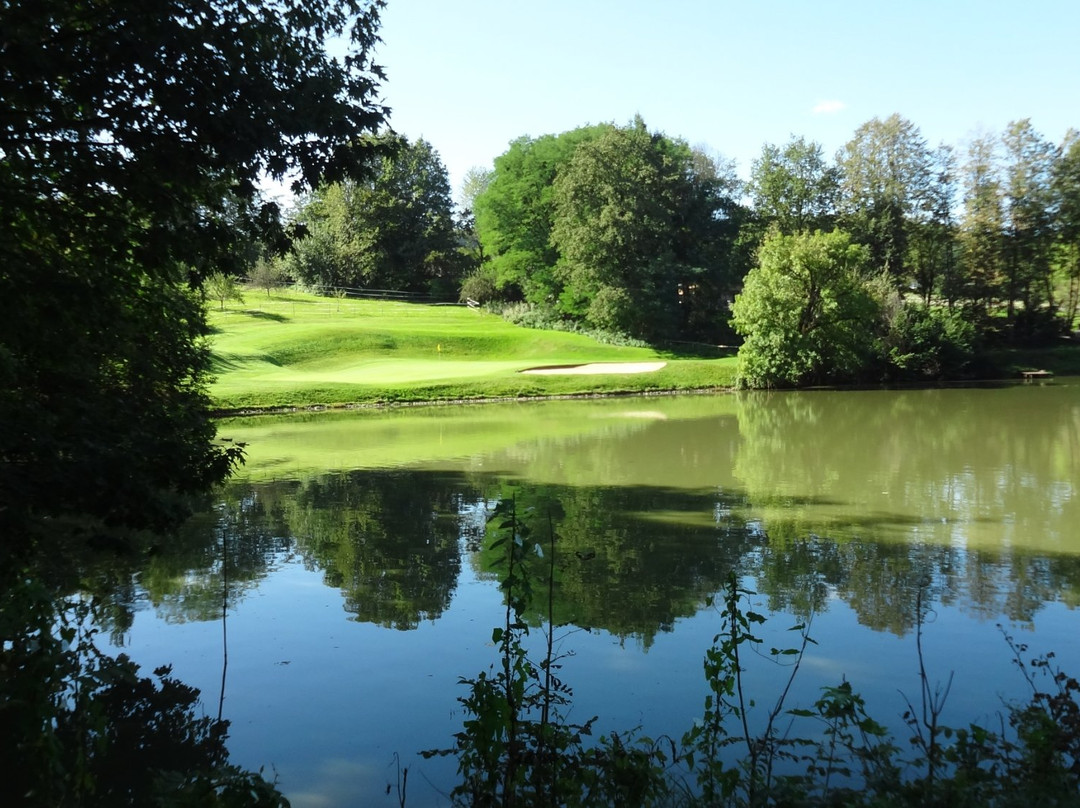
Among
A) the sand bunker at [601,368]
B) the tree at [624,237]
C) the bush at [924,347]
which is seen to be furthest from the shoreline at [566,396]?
the tree at [624,237]

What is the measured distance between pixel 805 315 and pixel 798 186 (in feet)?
61.0

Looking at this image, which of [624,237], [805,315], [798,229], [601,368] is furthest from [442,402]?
[798,229]

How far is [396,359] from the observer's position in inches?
1601

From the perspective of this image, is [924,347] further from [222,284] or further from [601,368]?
[222,284]

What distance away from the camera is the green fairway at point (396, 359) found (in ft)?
99.9

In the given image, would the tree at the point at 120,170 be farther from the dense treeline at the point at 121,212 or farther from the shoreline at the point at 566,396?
the shoreline at the point at 566,396

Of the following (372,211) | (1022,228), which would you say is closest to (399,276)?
(372,211)

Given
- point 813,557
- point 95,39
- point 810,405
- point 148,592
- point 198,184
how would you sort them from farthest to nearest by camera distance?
point 810,405, point 813,557, point 148,592, point 198,184, point 95,39

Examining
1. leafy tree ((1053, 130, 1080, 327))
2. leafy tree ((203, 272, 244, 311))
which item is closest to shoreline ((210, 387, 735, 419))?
leafy tree ((203, 272, 244, 311))

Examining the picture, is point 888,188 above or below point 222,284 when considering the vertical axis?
above

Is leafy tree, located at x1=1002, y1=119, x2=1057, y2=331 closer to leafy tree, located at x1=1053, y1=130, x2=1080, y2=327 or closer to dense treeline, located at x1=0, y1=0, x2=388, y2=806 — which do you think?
leafy tree, located at x1=1053, y1=130, x2=1080, y2=327

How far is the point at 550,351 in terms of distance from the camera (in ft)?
141

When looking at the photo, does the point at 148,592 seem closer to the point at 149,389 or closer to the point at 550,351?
the point at 149,389

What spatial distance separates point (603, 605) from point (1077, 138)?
174ft
